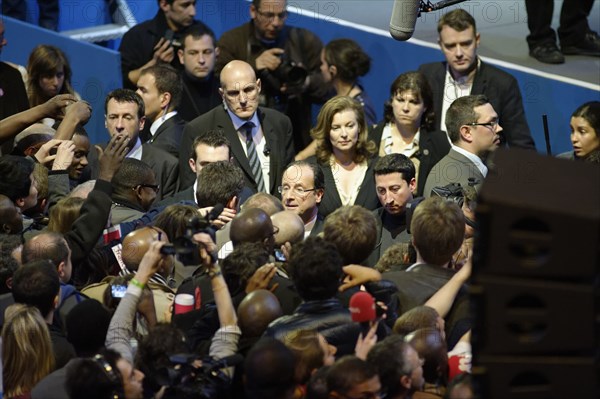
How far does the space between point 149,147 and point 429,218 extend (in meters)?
2.56

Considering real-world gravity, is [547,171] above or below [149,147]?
above

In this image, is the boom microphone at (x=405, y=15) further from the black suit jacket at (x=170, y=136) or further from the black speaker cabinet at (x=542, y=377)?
the black suit jacket at (x=170, y=136)

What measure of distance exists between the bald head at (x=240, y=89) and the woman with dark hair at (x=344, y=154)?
0.44 metres

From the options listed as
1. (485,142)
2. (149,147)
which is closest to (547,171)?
(485,142)

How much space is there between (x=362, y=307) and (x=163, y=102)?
3.46 metres

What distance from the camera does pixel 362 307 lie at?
439 centimetres

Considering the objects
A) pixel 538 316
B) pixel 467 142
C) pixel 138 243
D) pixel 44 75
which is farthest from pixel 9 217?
pixel 538 316

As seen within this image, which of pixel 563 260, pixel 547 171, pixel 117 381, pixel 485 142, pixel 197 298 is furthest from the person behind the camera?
pixel 485 142

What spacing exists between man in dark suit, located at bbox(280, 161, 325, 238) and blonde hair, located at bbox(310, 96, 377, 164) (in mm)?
677

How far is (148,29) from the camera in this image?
331 inches

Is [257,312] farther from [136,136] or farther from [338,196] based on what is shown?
[136,136]

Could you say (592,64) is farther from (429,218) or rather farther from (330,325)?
(330,325)

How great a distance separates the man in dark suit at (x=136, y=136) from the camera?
7.06 meters

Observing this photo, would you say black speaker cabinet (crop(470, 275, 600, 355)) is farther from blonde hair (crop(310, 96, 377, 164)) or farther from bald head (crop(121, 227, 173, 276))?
blonde hair (crop(310, 96, 377, 164))
